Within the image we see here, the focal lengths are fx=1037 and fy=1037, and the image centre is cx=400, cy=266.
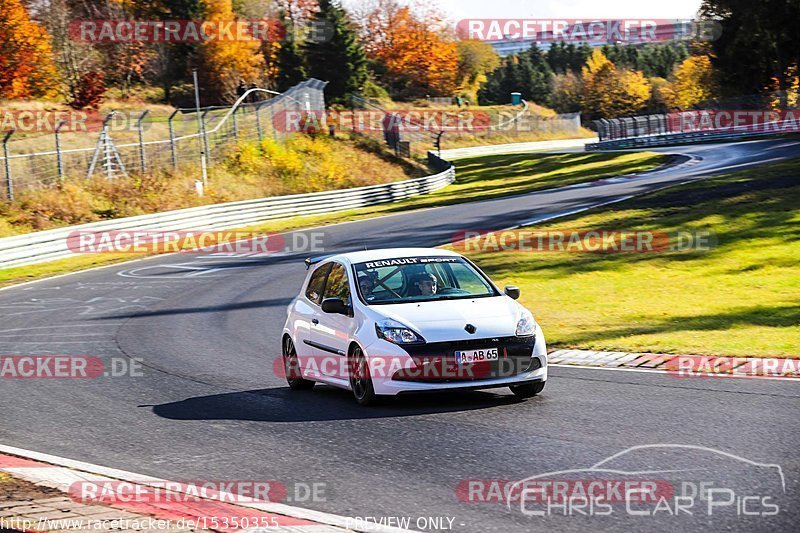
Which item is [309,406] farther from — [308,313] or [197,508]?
[197,508]

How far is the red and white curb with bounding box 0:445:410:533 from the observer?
6.19 m

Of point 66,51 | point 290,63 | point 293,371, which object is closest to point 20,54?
point 66,51

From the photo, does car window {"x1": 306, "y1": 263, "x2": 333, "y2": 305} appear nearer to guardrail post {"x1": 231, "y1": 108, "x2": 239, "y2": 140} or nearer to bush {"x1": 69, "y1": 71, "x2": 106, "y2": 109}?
guardrail post {"x1": 231, "y1": 108, "x2": 239, "y2": 140}

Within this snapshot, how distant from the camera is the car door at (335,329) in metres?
10.7

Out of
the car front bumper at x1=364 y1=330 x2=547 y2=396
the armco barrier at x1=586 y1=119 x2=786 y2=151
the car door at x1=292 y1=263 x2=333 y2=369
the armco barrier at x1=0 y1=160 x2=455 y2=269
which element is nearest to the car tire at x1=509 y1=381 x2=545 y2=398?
the car front bumper at x1=364 y1=330 x2=547 y2=396

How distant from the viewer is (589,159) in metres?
63.5

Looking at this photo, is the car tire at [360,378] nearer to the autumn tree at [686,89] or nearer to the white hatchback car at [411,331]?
the white hatchback car at [411,331]

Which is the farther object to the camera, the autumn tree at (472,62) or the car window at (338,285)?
the autumn tree at (472,62)

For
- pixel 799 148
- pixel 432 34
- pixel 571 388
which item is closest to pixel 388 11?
pixel 432 34

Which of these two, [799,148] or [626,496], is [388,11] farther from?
[626,496]

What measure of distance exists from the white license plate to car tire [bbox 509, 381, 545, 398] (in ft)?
1.97

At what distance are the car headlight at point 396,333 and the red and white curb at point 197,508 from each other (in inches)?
115

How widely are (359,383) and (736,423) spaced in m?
3.62

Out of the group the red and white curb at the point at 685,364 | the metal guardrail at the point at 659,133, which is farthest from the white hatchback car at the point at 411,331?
the metal guardrail at the point at 659,133
